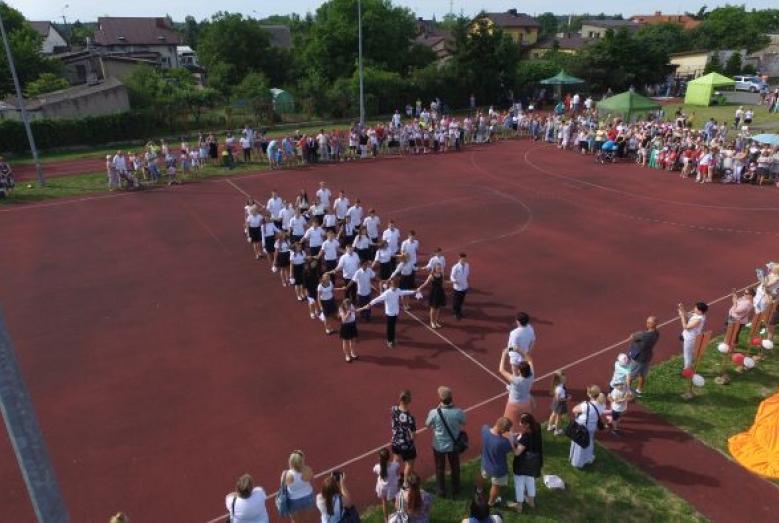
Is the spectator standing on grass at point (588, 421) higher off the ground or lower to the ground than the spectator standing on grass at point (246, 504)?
lower

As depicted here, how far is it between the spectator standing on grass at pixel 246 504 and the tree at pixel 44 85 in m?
47.0

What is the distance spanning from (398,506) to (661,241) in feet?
45.6

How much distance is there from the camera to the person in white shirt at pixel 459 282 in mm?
12336

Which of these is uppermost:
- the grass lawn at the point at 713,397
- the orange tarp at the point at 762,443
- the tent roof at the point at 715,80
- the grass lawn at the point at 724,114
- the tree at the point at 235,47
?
the tree at the point at 235,47

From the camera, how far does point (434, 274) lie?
40.6ft

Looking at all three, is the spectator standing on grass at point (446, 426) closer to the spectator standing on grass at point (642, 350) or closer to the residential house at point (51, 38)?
the spectator standing on grass at point (642, 350)

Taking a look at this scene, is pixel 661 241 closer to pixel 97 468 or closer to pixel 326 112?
pixel 97 468

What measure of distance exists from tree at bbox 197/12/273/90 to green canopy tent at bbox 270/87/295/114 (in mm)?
13207

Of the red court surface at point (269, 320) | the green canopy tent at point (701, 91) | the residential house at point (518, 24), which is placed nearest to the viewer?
the red court surface at point (269, 320)

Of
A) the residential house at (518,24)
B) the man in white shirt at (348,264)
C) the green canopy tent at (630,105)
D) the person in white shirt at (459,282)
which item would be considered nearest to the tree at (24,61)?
the green canopy tent at (630,105)

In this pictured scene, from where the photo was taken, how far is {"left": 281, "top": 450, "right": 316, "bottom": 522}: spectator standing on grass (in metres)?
6.73

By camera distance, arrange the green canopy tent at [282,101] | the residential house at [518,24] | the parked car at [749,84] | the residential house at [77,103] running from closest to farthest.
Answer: the residential house at [77,103], the green canopy tent at [282,101], the parked car at [749,84], the residential house at [518,24]

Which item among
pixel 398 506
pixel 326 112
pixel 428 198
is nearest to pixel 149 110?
pixel 326 112

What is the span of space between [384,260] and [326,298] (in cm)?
249
